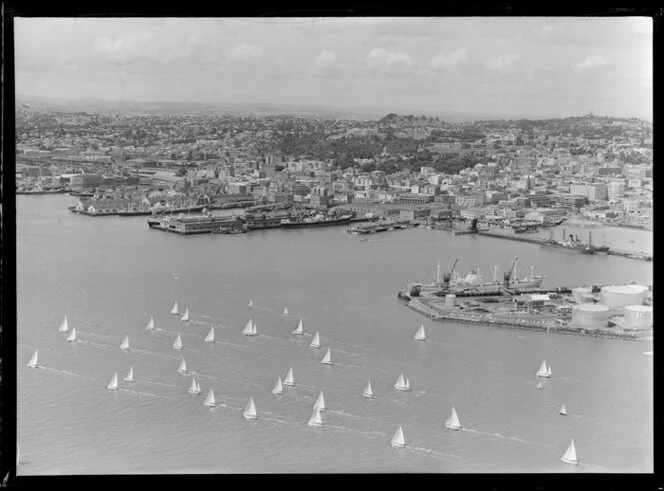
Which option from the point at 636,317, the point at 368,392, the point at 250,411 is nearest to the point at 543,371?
the point at 636,317

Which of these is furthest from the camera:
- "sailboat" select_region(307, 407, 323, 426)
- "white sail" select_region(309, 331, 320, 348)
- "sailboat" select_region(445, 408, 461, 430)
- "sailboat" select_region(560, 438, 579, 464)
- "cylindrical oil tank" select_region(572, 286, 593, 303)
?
"cylindrical oil tank" select_region(572, 286, 593, 303)

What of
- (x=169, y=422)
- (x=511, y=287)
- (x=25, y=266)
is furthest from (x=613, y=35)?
(x=25, y=266)

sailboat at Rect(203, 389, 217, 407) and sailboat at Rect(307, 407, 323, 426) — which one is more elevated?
sailboat at Rect(203, 389, 217, 407)

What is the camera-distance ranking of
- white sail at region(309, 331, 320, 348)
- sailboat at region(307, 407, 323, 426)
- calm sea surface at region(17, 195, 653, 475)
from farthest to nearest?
white sail at region(309, 331, 320, 348)
sailboat at region(307, 407, 323, 426)
calm sea surface at region(17, 195, 653, 475)

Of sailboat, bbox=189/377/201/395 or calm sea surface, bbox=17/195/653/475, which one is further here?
sailboat, bbox=189/377/201/395

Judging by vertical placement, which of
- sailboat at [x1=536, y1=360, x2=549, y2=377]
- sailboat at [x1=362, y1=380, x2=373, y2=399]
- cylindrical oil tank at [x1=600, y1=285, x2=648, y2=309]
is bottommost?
sailboat at [x1=362, y1=380, x2=373, y2=399]

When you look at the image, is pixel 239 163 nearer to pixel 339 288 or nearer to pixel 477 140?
pixel 339 288

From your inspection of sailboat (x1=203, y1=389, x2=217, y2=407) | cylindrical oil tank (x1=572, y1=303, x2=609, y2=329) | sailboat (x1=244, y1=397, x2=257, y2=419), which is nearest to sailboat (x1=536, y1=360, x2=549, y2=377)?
cylindrical oil tank (x1=572, y1=303, x2=609, y2=329)

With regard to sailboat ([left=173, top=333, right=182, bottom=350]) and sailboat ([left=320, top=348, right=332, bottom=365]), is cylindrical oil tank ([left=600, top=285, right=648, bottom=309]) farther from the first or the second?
sailboat ([left=173, top=333, right=182, bottom=350])

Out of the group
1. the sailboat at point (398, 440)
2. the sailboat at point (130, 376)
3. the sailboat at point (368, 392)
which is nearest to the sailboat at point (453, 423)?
the sailboat at point (398, 440)
